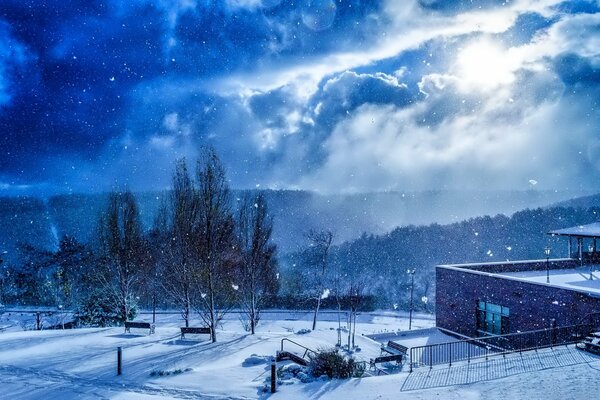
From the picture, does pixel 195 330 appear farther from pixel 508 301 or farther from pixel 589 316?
pixel 589 316

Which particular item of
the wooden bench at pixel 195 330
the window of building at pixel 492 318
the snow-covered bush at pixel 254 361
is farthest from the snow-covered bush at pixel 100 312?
the window of building at pixel 492 318

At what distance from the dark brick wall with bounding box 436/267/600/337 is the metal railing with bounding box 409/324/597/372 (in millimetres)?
449

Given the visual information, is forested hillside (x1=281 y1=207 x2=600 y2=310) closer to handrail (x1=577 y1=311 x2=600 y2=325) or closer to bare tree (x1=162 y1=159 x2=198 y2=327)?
bare tree (x1=162 y1=159 x2=198 y2=327)

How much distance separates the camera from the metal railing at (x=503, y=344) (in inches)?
632

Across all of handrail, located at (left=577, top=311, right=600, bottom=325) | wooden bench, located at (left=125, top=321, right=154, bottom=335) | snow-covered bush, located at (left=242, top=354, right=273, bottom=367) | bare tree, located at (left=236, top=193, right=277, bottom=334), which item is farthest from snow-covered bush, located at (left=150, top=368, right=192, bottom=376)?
handrail, located at (left=577, top=311, right=600, bottom=325)

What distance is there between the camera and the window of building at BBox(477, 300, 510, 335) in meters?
21.0

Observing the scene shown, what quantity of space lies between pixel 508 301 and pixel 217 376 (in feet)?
51.2

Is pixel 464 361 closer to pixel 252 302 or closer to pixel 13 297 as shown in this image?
pixel 252 302

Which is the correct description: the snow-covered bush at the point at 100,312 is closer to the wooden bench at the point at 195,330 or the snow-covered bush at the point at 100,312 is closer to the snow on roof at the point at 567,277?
the wooden bench at the point at 195,330

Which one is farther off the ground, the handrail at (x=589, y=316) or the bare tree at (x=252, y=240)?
the bare tree at (x=252, y=240)

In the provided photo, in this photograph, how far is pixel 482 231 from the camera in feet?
298

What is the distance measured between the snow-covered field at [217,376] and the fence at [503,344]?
6.05 feet

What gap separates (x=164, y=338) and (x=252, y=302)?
7.21 m

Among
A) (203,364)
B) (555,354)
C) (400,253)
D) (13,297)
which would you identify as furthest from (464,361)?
(400,253)
